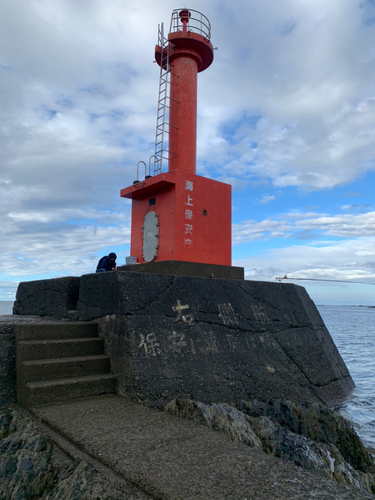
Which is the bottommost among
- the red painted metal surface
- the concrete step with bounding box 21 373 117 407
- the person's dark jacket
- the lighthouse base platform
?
the concrete step with bounding box 21 373 117 407

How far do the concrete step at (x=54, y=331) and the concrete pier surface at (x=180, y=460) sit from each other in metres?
1.00

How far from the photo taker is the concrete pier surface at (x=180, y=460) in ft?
5.41

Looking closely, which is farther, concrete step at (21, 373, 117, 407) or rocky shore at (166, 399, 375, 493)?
concrete step at (21, 373, 117, 407)

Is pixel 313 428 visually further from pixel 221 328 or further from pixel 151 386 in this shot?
pixel 151 386

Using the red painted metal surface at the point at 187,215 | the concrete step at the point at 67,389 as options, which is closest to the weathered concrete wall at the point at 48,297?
the concrete step at the point at 67,389

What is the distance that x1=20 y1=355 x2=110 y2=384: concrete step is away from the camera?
338cm

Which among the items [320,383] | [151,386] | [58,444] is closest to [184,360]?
[151,386]

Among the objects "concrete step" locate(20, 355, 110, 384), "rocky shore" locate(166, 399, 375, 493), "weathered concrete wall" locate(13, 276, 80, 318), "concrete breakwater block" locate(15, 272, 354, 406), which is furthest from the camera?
"weathered concrete wall" locate(13, 276, 80, 318)

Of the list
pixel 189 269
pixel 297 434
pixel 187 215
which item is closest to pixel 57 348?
pixel 297 434

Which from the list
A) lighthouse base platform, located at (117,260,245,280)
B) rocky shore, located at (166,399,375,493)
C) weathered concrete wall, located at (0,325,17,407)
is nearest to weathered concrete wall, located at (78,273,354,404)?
rocky shore, located at (166,399,375,493)

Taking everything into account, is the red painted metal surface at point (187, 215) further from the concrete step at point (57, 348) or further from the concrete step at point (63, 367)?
the concrete step at point (63, 367)

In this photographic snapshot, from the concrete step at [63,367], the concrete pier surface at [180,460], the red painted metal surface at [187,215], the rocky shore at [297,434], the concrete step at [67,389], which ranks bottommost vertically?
the rocky shore at [297,434]

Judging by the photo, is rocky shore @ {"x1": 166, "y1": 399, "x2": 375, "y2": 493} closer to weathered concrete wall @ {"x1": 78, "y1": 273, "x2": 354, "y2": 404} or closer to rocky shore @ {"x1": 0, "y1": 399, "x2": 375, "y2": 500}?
rocky shore @ {"x1": 0, "y1": 399, "x2": 375, "y2": 500}

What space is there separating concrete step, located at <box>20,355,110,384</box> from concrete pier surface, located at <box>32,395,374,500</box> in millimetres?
517
